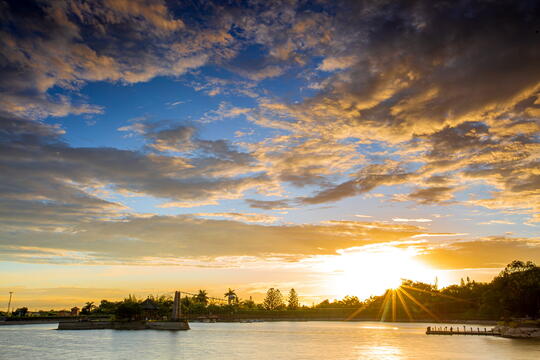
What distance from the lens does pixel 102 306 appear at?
538 ft

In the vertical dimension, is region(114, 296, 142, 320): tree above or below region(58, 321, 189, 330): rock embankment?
above

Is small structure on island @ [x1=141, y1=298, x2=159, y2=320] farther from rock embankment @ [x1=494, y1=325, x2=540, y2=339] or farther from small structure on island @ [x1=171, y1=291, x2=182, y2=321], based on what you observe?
rock embankment @ [x1=494, y1=325, x2=540, y2=339]

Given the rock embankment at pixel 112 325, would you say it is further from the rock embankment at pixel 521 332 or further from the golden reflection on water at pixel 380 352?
the rock embankment at pixel 521 332

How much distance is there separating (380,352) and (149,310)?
73.6 metres

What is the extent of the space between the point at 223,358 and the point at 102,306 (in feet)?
424

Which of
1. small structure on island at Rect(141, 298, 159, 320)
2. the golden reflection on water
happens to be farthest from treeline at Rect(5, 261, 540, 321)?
the golden reflection on water

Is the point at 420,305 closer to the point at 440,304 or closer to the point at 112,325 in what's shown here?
the point at 440,304

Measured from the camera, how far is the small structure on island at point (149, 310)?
355 feet

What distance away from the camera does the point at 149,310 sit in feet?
375

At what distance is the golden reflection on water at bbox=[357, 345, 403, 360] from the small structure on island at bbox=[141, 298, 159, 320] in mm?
61737

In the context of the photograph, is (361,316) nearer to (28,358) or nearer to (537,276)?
(537,276)

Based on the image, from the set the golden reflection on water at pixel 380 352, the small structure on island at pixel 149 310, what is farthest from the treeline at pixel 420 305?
the golden reflection on water at pixel 380 352

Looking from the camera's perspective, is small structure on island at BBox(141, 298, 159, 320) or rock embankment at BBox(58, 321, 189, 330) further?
small structure on island at BBox(141, 298, 159, 320)

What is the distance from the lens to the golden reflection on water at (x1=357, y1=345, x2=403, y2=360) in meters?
53.8
